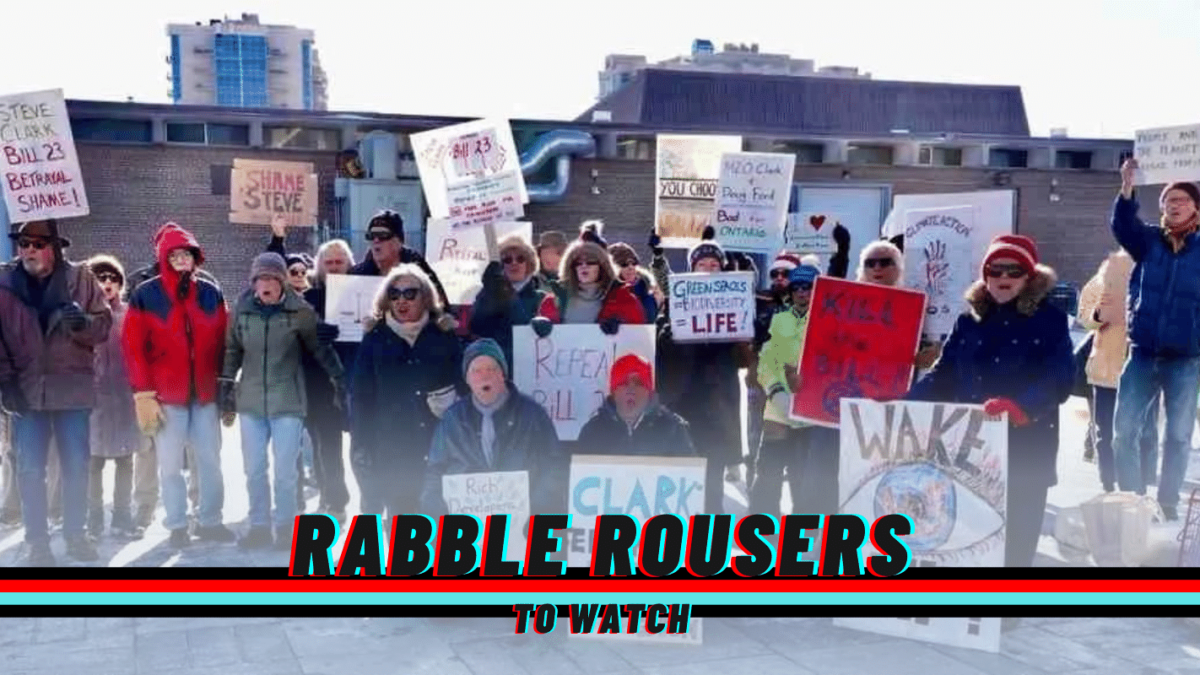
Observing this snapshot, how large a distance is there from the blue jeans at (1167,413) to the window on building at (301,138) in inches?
1074

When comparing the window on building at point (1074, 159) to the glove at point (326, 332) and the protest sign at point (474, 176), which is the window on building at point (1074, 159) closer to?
the protest sign at point (474, 176)

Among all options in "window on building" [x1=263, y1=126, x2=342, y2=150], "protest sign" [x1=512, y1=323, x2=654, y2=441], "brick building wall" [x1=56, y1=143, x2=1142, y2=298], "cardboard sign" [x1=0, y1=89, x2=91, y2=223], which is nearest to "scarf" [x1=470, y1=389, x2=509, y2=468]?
"protest sign" [x1=512, y1=323, x2=654, y2=441]

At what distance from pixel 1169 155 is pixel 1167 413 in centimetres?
173

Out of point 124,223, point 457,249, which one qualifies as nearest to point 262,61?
point 124,223

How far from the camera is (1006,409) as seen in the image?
501 cm

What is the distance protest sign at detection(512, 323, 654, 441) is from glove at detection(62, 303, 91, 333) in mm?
2349

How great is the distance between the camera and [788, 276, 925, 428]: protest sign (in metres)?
5.91

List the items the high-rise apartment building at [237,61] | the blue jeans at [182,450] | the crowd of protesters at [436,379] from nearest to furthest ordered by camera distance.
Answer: the crowd of protesters at [436,379]
the blue jeans at [182,450]
the high-rise apartment building at [237,61]

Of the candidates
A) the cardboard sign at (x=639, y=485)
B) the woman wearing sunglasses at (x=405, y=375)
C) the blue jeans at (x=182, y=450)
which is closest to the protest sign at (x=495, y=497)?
the cardboard sign at (x=639, y=485)

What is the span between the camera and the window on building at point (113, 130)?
99.7 feet

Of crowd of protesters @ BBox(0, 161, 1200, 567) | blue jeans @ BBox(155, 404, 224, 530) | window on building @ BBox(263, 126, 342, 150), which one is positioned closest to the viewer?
crowd of protesters @ BBox(0, 161, 1200, 567)

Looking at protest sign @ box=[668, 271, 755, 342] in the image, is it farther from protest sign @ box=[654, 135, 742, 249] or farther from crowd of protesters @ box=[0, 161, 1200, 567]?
protest sign @ box=[654, 135, 742, 249]

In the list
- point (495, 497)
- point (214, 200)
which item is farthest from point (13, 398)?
point (214, 200)

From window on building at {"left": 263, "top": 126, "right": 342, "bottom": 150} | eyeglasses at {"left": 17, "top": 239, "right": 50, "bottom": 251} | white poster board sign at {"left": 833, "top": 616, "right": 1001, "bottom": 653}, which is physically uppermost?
window on building at {"left": 263, "top": 126, "right": 342, "bottom": 150}
